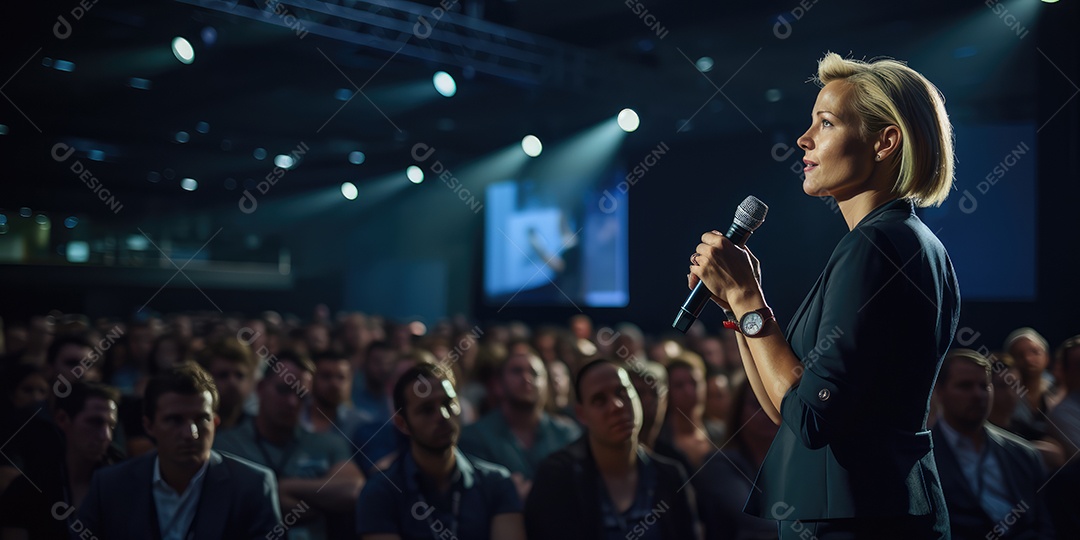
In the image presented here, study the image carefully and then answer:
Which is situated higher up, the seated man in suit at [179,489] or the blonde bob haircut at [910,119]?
the blonde bob haircut at [910,119]

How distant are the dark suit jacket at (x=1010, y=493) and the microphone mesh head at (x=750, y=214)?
88.1 inches

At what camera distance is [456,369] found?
5.70 meters

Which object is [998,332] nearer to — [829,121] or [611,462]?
[611,462]

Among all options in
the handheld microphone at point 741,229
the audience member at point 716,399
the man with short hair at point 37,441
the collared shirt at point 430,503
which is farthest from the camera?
the audience member at point 716,399

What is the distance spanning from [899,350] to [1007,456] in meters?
2.75

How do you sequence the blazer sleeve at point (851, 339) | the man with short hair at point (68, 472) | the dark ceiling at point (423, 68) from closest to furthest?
the blazer sleeve at point (851, 339)
the man with short hair at point (68, 472)
the dark ceiling at point (423, 68)

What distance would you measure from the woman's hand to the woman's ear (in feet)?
0.71

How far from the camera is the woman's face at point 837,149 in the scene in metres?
1.18

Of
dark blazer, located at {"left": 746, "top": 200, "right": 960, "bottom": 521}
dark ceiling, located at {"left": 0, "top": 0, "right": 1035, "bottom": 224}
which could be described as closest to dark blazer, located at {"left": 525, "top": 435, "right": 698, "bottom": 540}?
dark blazer, located at {"left": 746, "top": 200, "right": 960, "bottom": 521}

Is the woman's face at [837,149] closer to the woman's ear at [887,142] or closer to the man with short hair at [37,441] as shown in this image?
the woman's ear at [887,142]

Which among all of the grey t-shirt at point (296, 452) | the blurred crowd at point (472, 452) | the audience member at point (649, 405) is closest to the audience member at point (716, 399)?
the blurred crowd at point (472, 452)

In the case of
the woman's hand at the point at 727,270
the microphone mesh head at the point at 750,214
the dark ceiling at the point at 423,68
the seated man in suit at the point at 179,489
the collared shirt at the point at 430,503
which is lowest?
the collared shirt at the point at 430,503

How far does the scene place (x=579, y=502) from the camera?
322 centimetres

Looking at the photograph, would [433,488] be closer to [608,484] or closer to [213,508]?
[608,484]
